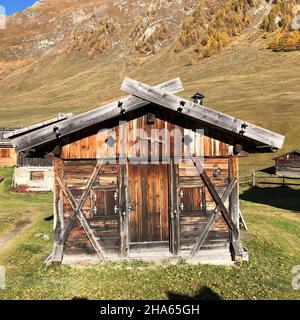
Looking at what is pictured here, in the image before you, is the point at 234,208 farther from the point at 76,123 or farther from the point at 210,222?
the point at 76,123

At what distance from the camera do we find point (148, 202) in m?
11.7

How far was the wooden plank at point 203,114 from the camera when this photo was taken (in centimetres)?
1059

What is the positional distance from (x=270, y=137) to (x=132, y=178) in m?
4.20

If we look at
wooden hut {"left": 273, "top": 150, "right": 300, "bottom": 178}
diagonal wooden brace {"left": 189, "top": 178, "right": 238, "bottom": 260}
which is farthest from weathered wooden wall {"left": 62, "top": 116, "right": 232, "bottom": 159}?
wooden hut {"left": 273, "top": 150, "right": 300, "bottom": 178}

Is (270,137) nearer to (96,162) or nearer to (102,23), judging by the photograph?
(96,162)

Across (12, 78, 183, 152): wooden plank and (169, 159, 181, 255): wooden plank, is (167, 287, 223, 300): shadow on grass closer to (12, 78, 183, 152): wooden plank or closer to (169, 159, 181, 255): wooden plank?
(169, 159, 181, 255): wooden plank

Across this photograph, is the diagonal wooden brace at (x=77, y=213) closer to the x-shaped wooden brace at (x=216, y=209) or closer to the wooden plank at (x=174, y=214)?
the wooden plank at (x=174, y=214)

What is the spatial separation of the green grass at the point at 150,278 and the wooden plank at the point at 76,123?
3664 millimetres

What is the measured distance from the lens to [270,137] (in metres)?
11.1

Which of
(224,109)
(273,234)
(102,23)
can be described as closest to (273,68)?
(224,109)

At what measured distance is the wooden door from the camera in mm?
11664

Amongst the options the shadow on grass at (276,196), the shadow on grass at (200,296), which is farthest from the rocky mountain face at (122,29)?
the shadow on grass at (200,296)

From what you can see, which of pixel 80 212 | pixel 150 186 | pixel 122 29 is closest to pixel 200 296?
pixel 150 186

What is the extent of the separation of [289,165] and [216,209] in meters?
25.0
